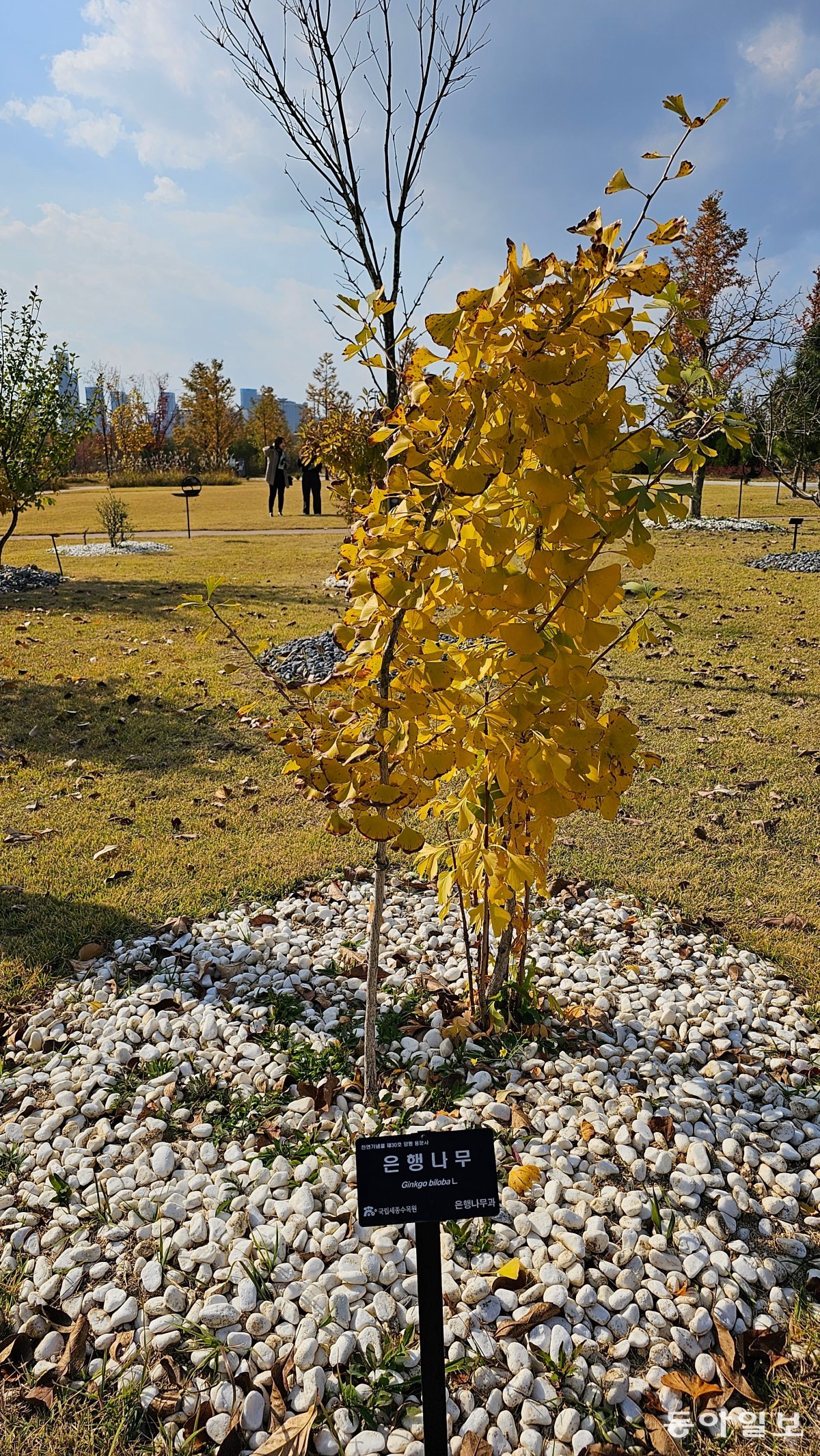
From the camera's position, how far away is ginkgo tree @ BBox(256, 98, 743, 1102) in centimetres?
152

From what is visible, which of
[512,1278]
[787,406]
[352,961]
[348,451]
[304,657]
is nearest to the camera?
[512,1278]

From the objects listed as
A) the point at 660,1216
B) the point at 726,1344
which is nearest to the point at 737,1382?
the point at 726,1344

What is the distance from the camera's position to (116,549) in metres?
15.1

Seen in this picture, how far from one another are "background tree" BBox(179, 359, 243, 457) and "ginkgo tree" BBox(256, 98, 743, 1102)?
135ft

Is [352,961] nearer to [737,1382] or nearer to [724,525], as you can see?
[737,1382]

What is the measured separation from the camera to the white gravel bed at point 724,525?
15727 mm

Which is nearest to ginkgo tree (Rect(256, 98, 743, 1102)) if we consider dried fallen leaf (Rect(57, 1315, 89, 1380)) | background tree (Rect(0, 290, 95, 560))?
dried fallen leaf (Rect(57, 1315, 89, 1380))

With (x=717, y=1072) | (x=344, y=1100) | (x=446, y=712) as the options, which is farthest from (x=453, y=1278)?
(x=446, y=712)

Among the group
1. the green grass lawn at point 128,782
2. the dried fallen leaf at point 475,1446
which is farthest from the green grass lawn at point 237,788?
the dried fallen leaf at point 475,1446

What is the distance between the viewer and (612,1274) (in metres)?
1.87

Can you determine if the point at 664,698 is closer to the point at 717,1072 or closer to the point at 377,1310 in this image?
the point at 717,1072

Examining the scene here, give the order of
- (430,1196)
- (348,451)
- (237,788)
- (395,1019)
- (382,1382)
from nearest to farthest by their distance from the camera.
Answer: (430,1196), (382,1382), (395,1019), (237,788), (348,451)

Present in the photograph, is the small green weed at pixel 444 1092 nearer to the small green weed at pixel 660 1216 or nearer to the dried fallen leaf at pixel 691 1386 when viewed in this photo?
the small green weed at pixel 660 1216

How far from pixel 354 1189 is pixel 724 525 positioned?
16.2 metres
